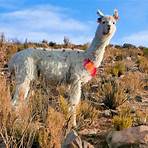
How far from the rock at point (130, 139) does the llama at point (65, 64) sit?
216 centimetres

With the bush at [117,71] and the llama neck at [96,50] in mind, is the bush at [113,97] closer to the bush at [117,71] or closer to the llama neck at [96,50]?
the llama neck at [96,50]

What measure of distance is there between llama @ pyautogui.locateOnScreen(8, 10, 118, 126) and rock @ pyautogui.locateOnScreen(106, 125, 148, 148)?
7.07ft

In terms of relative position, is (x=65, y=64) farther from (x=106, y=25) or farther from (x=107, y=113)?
(x=107, y=113)

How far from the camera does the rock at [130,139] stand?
7.37 meters

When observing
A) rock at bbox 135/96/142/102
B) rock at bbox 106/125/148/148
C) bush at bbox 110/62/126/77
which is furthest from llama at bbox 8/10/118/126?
bush at bbox 110/62/126/77

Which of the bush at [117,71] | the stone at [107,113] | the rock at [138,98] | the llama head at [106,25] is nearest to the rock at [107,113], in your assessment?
the stone at [107,113]

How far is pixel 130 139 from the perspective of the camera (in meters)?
7.49

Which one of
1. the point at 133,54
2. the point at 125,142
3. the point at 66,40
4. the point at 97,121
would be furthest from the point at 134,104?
the point at 66,40

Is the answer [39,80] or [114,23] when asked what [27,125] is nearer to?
[39,80]

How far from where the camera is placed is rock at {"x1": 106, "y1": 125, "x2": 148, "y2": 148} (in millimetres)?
7367

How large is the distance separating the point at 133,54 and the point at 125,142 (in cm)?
1956

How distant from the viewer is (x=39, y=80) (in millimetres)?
10070

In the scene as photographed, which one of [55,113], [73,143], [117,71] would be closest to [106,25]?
[55,113]

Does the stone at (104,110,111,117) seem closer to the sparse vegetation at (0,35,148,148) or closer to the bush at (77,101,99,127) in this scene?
the sparse vegetation at (0,35,148,148)
